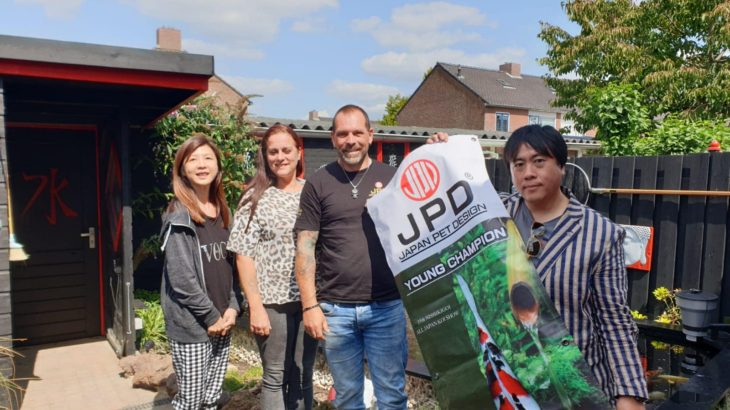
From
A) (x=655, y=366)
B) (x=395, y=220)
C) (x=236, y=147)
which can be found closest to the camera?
(x=395, y=220)

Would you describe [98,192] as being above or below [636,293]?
above

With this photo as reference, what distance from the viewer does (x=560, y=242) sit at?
148 centimetres

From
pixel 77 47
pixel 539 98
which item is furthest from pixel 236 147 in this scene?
pixel 539 98

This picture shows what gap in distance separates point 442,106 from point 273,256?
105 feet

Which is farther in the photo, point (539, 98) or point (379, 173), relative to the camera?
point (539, 98)

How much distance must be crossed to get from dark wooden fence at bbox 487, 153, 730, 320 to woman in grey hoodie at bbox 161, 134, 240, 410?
13.9 ft

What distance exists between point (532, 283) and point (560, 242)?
147 mm

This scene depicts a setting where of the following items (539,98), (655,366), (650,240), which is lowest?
(655,366)

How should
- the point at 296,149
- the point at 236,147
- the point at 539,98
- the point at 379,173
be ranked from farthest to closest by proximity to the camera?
the point at 539,98 → the point at 236,147 → the point at 296,149 → the point at 379,173

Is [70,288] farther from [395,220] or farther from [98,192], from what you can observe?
[395,220]

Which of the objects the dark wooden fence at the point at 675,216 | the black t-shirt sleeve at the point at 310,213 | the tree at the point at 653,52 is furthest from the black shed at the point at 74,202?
the tree at the point at 653,52

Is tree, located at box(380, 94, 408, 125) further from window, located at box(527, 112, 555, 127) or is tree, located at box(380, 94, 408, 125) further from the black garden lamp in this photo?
the black garden lamp

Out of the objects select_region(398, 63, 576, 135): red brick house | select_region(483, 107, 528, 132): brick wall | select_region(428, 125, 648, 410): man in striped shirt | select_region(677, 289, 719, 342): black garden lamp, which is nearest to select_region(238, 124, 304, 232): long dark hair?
select_region(428, 125, 648, 410): man in striped shirt

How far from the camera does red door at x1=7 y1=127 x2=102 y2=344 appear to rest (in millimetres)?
4648
